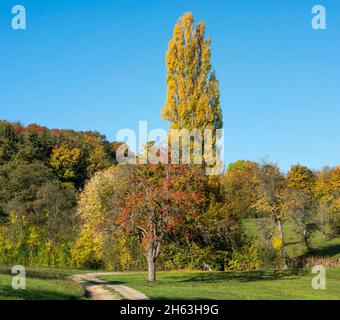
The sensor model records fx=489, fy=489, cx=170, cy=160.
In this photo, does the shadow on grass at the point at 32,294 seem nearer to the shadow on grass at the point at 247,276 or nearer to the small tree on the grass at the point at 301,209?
the shadow on grass at the point at 247,276

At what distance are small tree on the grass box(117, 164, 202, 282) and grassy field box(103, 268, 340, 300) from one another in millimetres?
2045

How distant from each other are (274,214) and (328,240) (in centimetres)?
1379

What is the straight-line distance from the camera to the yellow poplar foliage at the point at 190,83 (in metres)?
36.7

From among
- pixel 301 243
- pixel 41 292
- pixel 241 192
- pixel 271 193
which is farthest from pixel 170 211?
pixel 241 192

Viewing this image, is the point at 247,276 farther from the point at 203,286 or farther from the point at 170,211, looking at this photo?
the point at 170,211

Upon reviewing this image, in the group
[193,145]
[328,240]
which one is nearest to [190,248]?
[193,145]

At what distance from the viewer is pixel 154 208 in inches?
936

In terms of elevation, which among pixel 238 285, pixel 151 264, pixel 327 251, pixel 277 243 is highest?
pixel 151 264

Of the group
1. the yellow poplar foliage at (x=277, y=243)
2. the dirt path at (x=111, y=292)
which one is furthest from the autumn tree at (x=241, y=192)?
the dirt path at (x=111, y=292)

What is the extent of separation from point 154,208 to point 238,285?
5.37 meters

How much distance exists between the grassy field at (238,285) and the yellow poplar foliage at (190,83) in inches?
495

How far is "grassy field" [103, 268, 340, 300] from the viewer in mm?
17609
